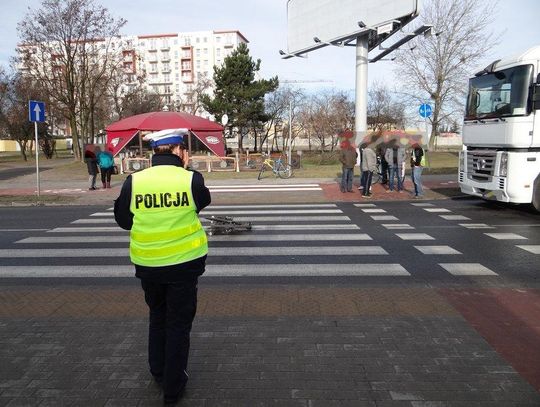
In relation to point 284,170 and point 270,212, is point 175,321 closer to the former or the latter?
point 270,212

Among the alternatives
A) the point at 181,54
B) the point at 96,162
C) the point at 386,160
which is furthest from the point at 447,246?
the point at 181,54

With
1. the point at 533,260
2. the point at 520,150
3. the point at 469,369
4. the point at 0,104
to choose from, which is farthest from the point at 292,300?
the point at 0,104

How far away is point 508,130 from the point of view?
10.9 meters

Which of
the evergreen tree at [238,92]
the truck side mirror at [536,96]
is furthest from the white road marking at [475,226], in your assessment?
the evergreen tree at [238,92]

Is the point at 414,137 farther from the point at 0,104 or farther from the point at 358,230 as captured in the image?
the point at 0,104

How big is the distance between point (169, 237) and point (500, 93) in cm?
1082

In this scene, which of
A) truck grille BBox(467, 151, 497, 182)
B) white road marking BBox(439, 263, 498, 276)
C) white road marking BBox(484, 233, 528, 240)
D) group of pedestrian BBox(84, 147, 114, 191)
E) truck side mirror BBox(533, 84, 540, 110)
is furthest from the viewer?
group of pedestrian BBox(84, 147, 114, 191)

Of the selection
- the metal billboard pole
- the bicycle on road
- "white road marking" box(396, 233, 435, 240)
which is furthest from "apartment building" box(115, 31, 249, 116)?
"white road marking" box(396, 233, 435, 240)

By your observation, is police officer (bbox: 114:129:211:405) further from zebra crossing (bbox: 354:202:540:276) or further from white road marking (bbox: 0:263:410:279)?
zebra crossing (bbox: 354:202:540:276)

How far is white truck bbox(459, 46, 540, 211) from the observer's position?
1072cm

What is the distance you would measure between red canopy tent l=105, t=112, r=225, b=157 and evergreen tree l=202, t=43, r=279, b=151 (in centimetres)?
1313

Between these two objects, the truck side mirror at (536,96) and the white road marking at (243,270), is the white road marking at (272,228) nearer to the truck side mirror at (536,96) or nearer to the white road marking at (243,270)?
the white road marking at (243,270)

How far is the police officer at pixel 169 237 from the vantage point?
308 centimetres

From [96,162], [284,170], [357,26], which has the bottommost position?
[284,170]
